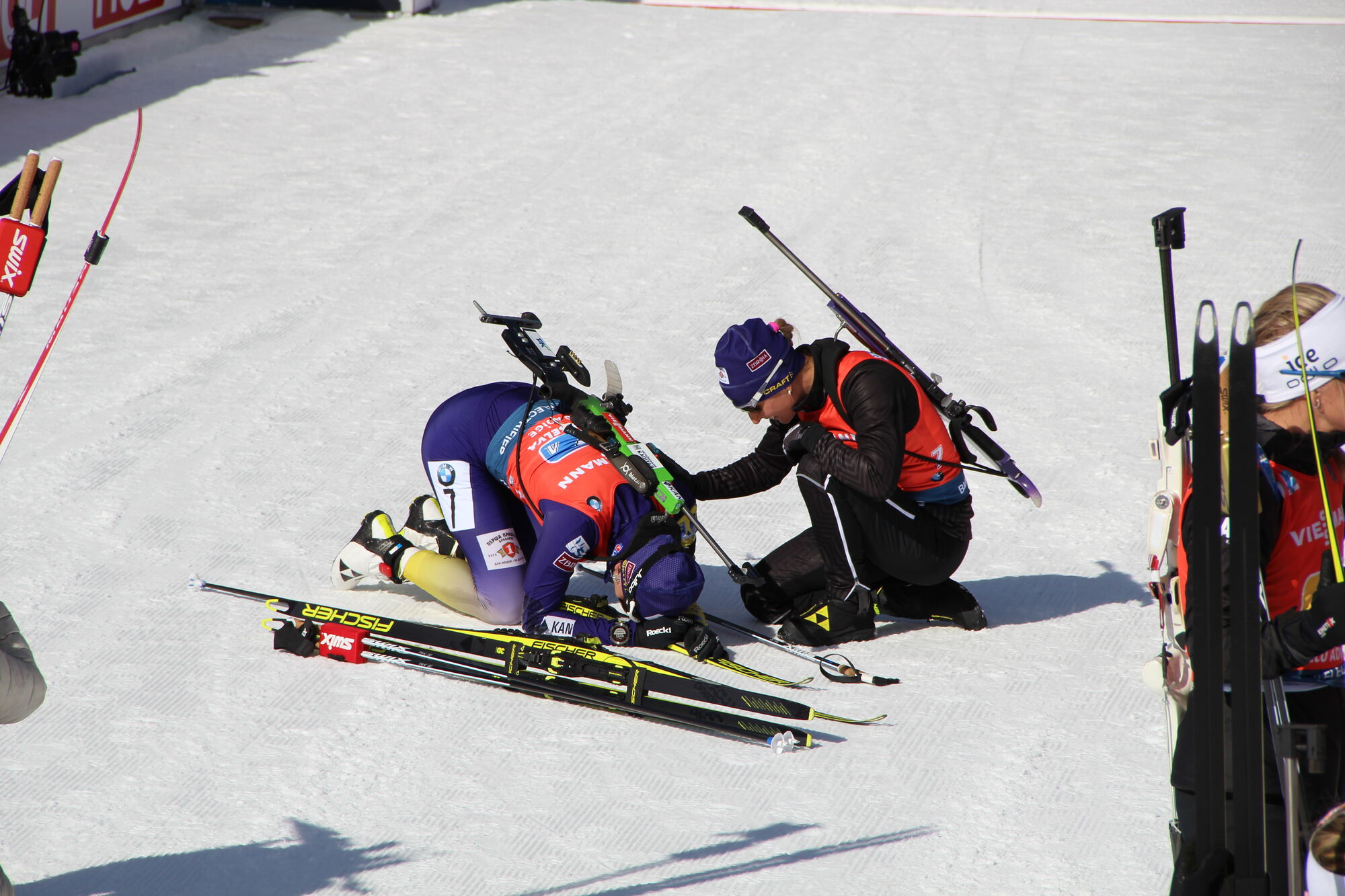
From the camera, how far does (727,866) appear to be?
314cm

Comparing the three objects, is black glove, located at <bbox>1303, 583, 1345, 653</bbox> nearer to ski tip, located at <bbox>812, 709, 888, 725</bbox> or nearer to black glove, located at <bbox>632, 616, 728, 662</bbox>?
ski tip, located at <bbox>812, 709, 888, 725</bbox>

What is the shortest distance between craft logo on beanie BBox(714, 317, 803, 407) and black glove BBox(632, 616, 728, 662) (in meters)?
0.72

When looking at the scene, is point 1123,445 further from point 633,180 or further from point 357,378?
point 633,180

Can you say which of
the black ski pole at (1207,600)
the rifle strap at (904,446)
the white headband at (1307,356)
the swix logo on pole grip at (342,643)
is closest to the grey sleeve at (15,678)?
the swix logo on pole grip at (342,643)

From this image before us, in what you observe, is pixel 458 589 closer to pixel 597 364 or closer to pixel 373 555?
pixel 373 555

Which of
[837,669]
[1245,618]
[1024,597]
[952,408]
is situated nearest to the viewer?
[1245,618]

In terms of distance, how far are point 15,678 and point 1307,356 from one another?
2351mm

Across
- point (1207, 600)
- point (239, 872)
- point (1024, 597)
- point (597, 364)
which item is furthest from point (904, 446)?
point (597, 364)

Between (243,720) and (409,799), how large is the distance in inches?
25.9

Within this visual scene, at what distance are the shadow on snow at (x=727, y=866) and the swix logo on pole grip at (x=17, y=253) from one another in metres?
1.71

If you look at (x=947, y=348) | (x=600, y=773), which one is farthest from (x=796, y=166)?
(x=600, y=773)

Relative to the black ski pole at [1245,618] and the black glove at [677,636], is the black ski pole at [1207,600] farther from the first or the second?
the black glove at [677,636]

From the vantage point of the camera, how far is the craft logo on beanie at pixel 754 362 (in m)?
3.88

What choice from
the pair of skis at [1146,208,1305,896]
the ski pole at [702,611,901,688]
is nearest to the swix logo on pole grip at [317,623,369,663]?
the ski pole at [702,611,901,688]
